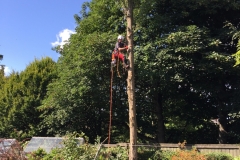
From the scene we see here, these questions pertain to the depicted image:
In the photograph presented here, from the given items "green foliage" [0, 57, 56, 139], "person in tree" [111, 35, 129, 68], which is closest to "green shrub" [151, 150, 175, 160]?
"person in tree" [111, 35, 129, 68]

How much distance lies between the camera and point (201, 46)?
11.1 meters

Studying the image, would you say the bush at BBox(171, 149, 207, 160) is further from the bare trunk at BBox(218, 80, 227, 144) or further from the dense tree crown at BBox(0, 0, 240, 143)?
the bare trunk at BBox(218, 80, 227, 144)

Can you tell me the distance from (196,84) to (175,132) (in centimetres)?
403

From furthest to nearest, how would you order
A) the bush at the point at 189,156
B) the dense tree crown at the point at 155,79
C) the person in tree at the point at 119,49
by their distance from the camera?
1. the dense tree crown at the point at 155,79
2. the person in tree at the point at 119,49
3. the bush at the point at 189,156

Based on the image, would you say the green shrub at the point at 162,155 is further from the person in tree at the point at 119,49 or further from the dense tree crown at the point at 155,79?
the person in tree at the point at 119,49

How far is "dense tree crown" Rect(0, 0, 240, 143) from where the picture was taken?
11422 mm

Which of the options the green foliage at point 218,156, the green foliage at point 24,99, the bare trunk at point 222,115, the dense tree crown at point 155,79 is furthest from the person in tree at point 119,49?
the green foliage at point 24,99

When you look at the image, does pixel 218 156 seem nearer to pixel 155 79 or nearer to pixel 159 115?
pixel 155 79

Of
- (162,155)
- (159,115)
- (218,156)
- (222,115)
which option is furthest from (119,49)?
(222,115)

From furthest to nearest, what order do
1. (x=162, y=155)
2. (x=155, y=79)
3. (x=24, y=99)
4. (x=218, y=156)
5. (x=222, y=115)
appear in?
(x=24, y=99)
(x=222, y=115)
(x=155, y=79)
(x=162, y=155)
(x=218, y=156)

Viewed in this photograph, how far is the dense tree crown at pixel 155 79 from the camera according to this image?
11422 mm

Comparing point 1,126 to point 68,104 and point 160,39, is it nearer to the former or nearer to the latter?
point 68,104

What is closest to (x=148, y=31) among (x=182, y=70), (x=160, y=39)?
(x=160, y=39)

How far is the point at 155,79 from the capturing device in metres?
12.0
